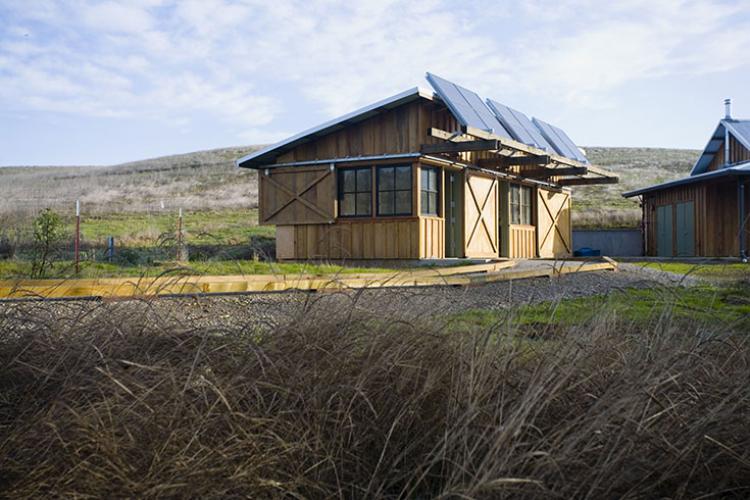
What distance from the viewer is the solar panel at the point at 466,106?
1501cm

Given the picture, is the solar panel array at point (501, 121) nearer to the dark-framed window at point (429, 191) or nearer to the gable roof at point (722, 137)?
the dark-framed window at point (429, 191)

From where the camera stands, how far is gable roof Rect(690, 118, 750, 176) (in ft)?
81.8

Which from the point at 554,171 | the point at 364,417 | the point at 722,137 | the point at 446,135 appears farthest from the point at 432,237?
the point at 722,137

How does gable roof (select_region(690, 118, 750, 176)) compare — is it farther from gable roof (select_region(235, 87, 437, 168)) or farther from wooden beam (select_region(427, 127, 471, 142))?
gable roof (select_region(235, 87, 437, 168))

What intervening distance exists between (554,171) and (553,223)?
291cm

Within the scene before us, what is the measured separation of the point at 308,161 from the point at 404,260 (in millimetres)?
3334

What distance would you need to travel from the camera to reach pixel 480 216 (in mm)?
18719

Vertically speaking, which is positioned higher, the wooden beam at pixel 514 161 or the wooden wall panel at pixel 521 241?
the wooden beam at pixel 514 161

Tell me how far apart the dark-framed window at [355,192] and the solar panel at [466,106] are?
2.45 meters

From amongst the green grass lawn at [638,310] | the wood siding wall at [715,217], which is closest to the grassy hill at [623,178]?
the wood siding wall at [715,217]

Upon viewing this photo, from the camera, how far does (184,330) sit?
3432mm

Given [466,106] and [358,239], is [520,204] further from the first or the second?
[358,239]

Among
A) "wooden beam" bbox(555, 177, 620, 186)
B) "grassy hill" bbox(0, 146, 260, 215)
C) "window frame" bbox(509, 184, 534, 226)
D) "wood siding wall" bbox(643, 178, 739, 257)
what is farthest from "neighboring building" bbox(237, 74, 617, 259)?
"grassy hill" bbox(0, 146, 260, 215)

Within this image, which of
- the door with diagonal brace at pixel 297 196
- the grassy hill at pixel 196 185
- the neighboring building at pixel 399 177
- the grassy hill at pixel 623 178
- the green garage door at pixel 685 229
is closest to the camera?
the neighboring building at pixel 399 177
